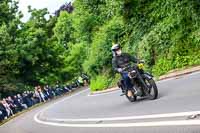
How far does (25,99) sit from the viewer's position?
1506 inches

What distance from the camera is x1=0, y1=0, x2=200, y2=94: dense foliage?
21.0m

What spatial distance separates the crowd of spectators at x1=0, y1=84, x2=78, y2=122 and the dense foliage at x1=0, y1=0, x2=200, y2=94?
3.81 m

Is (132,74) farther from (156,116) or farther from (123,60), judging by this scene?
(156,116)

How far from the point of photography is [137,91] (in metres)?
13.5

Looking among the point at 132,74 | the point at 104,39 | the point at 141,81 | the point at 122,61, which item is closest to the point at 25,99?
the point at 104,39

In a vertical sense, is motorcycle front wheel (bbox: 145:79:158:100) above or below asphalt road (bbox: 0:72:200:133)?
above

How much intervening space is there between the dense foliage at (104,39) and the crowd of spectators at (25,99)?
381 cm

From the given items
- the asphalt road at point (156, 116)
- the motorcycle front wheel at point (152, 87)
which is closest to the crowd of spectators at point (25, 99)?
the asphalt road at point (156, 116)

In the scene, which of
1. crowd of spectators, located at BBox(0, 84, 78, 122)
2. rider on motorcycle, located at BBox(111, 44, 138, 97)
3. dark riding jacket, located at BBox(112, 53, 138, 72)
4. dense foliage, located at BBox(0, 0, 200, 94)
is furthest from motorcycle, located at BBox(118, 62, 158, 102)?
crowd of spectators, located at BBox(0, 84, 78, 122)

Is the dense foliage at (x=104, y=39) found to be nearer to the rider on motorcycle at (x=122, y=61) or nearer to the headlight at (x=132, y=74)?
the rider on motorcycle at (x=122, y=61)

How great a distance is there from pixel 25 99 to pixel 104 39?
41.0 ft

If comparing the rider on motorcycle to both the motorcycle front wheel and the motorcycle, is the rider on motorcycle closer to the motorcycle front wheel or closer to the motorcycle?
the motorcycle

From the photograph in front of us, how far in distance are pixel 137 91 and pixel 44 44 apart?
137 feet

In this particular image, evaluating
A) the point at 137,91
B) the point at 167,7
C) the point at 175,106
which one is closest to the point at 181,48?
the point at 167,7
